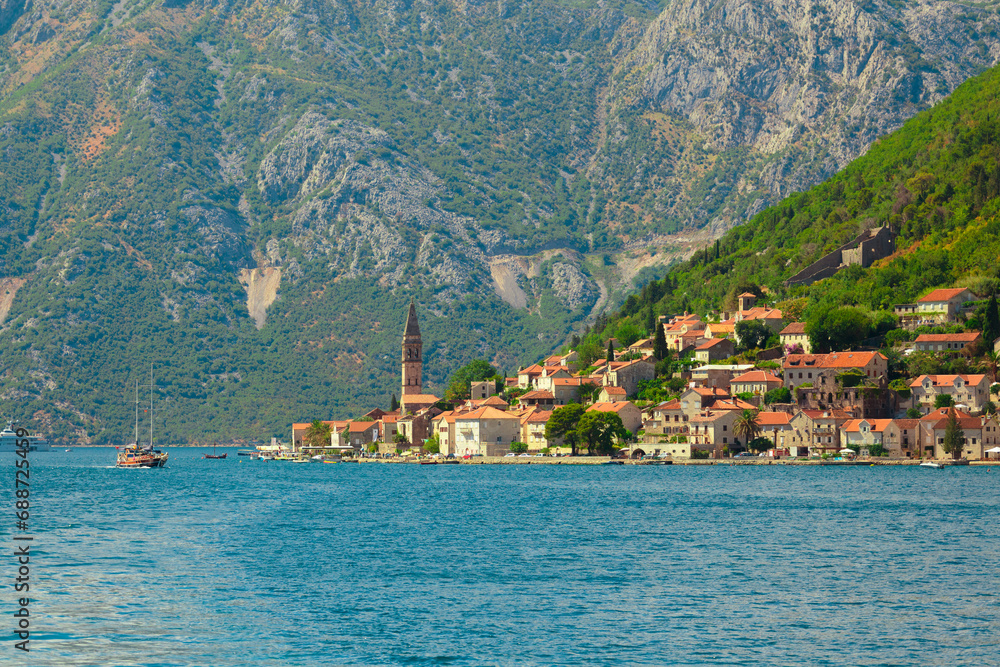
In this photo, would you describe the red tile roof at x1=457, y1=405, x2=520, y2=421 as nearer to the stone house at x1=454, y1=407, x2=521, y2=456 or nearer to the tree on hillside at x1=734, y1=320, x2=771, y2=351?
the stone house at x1=454, y1=407, x2=521, y2=456

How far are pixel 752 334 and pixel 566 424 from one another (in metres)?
27.4

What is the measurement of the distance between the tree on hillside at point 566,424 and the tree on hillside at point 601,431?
240 cm

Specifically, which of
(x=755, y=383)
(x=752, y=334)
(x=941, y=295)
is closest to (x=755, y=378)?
(x=755, y=383)

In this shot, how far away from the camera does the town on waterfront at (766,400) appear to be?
451 ft

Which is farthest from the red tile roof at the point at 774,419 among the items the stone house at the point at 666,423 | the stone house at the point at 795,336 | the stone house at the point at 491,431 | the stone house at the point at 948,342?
the stone house at the point at 491,431

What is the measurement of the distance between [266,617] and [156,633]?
4.09 m

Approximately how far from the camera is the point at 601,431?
146625 mm

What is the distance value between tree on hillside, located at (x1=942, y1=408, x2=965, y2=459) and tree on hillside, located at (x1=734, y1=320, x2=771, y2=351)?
114 ft

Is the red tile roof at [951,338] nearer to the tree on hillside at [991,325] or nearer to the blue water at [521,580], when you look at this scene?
the tree on hillside at [991,325]

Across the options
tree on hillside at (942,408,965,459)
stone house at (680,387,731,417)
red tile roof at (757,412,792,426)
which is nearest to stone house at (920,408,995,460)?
tree on hillside at (942,408,965,459)

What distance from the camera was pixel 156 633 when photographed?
137ft

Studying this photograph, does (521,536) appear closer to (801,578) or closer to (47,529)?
(801,578)

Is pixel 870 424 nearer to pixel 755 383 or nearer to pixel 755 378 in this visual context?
pixel 755 383

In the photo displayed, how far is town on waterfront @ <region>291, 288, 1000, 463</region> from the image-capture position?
137375 mm
